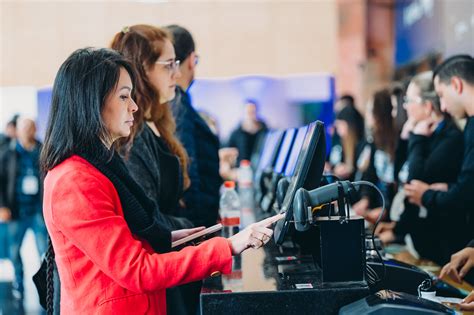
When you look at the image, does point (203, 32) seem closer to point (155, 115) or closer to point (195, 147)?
point (195, 147)

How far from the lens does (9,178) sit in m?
5.77

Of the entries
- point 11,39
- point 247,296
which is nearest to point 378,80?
point 11,39

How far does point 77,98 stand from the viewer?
5.07 feet

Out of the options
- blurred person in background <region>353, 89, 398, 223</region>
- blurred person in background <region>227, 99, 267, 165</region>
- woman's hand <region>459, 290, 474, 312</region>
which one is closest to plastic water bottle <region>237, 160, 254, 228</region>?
blurred person in background <region>353, 89, 398, 223</region>

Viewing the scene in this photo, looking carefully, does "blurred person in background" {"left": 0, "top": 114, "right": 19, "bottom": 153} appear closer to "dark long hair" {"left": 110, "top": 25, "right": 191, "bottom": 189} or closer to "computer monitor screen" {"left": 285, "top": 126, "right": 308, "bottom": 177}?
"dark long hair" {"left": 110, "top": 25, "right": 191, "bottom": 189}

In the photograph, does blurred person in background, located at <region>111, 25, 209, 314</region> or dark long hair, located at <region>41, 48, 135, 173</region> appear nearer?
dark long hair, located at <region>41, 48, 135, 173</region>

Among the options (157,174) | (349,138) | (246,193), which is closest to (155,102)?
(157,174)

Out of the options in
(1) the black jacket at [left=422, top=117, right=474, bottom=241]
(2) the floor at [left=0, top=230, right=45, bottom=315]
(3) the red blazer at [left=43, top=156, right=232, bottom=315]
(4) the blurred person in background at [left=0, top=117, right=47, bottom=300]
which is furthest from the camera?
(4) the blurred person in background at [left=0, top=117, right=47, bottom=300]

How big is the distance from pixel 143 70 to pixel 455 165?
1.63m

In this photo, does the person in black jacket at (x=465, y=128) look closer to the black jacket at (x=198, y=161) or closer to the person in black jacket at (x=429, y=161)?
the person in black jacket at (x=429, y=161)

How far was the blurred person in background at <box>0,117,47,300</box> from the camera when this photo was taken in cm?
570

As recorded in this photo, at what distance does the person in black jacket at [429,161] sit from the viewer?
289cm

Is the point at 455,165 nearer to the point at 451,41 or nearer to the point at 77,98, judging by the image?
the point at 451,41

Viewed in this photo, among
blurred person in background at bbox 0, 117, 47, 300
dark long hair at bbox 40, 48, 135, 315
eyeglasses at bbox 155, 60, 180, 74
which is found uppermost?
eyeglasses at bbox 155, 60, 180, 74
